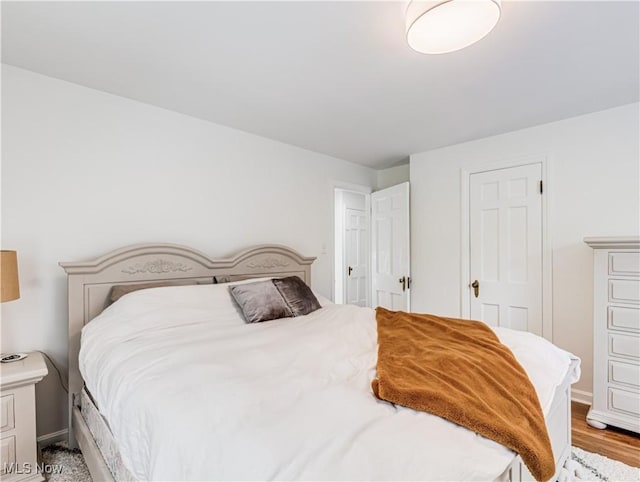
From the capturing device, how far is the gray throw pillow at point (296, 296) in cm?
251

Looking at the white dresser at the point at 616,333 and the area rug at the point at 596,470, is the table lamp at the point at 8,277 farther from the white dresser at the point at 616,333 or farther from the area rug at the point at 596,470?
the white dresser at the point at 616,333

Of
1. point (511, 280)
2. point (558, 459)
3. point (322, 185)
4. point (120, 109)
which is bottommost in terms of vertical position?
point (558, 459)

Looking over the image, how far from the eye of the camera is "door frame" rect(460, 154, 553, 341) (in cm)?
291

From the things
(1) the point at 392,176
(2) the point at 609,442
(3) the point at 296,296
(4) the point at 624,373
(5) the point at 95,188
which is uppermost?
(1) the point at 392,176

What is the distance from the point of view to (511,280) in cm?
312

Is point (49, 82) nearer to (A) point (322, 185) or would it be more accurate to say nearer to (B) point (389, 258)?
(A) point (322, 185)

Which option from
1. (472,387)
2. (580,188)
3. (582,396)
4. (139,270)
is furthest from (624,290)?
(139,270)

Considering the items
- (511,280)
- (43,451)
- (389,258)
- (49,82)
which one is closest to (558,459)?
(511,280)

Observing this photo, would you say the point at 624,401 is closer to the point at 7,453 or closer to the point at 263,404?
the point at 263,404

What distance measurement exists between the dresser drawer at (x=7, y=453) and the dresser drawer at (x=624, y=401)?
3.65 metres

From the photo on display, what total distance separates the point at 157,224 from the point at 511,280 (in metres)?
3.22

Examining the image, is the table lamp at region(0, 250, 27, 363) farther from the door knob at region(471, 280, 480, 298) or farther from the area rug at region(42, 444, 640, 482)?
the door knob at region(471, 280, 480, 298)

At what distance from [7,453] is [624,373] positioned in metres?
3.71

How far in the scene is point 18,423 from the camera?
5.41ft
